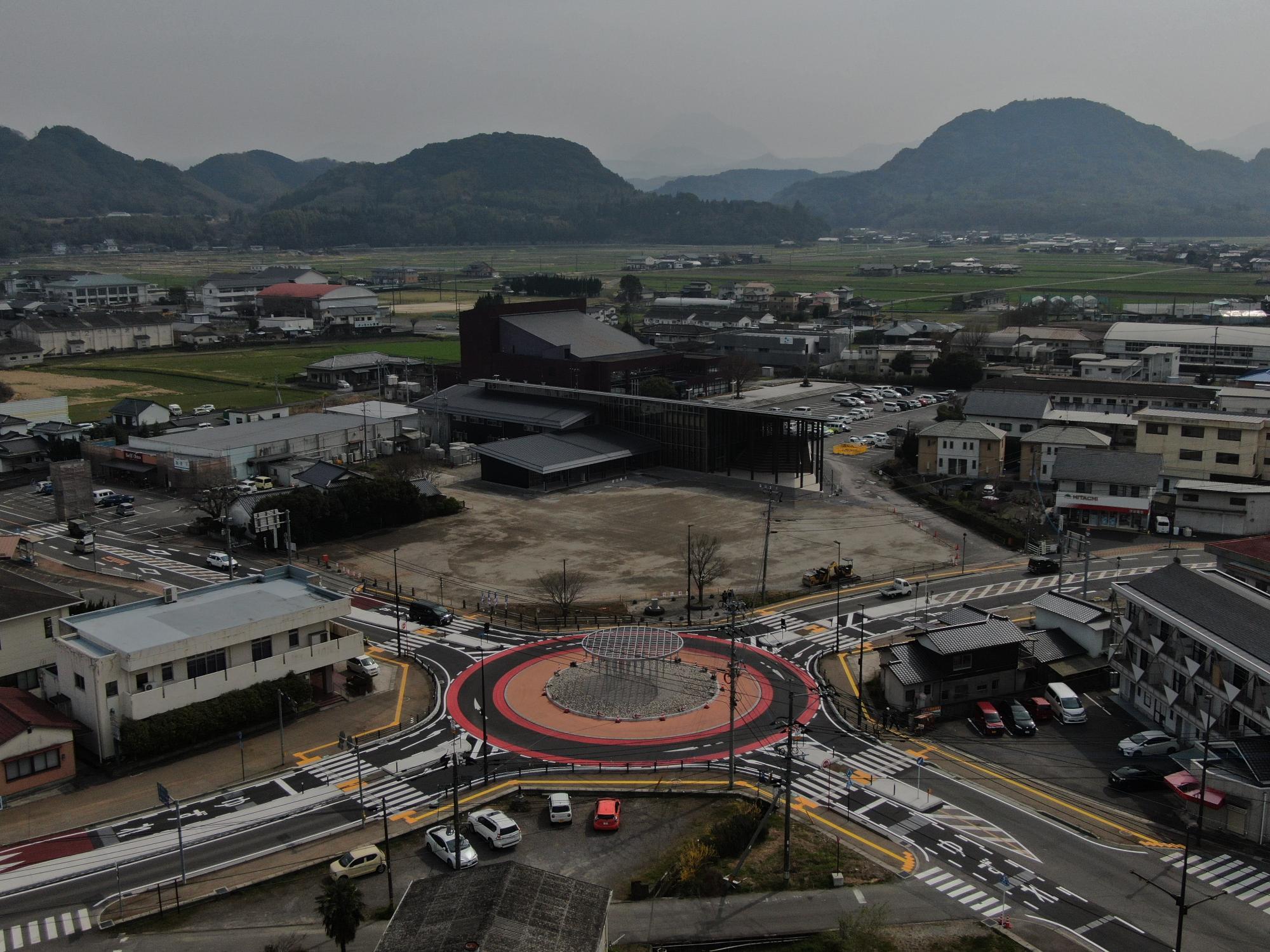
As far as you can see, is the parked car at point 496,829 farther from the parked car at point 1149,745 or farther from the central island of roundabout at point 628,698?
the parked car at point 1149,745

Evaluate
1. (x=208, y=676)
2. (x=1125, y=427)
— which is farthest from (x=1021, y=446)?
(x=208, y=676)

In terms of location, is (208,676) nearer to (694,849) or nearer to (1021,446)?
(694,849)

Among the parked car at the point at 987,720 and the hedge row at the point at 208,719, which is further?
the parked car at the point at 987,720

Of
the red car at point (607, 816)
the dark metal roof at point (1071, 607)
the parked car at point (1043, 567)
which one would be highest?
the dark metal roof at point (1071, 607)

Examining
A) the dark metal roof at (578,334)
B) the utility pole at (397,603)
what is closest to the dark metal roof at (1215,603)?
the utility pole at (397,603)

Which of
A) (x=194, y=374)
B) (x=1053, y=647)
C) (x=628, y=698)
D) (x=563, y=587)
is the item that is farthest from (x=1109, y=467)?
(x=194, y=374)
